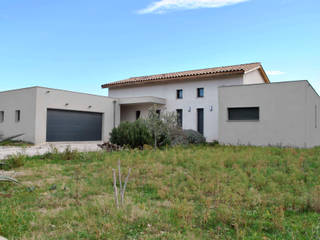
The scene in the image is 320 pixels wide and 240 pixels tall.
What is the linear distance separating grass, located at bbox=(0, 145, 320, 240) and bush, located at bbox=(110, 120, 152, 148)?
5.24 meters

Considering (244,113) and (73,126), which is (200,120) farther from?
(73,126)

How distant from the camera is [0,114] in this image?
21016mm

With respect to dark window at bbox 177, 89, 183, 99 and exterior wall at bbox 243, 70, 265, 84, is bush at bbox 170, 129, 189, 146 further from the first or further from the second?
exterior wall at bbox 243, 70, 265, 84

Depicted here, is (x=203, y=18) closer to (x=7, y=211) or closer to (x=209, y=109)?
(x=209, y=109)

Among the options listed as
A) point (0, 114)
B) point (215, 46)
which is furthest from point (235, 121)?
point (0, 114)

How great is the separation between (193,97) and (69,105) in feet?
30.0

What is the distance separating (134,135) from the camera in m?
14.0

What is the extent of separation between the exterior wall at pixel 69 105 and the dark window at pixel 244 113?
10.4 m

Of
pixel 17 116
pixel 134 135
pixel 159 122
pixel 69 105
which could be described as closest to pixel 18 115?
pixel 17 116

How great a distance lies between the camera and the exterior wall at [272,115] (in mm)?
15406

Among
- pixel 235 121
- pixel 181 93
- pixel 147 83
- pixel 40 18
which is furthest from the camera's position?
pixel 147 83

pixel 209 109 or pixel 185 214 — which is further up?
pixel 209 109

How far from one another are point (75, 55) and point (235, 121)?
32.7 ft

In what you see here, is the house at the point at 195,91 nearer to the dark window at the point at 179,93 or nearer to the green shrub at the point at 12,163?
the dark window at the point at 179,93
